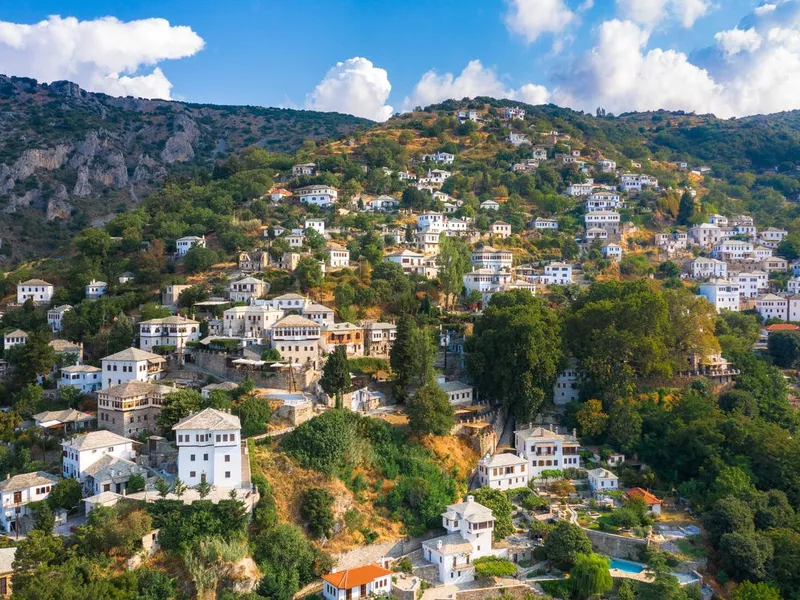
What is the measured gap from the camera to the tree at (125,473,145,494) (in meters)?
29.6

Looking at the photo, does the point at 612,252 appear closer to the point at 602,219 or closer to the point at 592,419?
the point at 602,219

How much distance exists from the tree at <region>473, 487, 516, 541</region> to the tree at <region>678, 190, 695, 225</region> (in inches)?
2034

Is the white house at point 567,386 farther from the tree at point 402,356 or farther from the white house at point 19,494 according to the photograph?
the white house at point 19,494

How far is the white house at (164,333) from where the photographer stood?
41.8 m

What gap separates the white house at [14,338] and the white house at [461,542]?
1118 inches

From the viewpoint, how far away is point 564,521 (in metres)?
31.3

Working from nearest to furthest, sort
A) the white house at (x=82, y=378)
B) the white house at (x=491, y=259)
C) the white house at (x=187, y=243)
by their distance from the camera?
1. the white house at (x=82, y=378)
2. the white house at (x=187, y=243)
3. the white house at (x=491, y=259)

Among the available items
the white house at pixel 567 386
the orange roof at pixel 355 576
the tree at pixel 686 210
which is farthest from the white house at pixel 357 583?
the tree at pixel 686 210

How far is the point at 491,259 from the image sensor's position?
200 feet

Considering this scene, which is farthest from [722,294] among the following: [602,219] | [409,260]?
[409,260]

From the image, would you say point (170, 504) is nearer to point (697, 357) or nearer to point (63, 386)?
point (63, 386)

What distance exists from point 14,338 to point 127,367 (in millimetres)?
10912

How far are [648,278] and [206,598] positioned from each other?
47331 mm

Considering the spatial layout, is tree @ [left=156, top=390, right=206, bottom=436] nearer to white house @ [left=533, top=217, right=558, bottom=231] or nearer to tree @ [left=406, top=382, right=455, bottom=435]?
tree @ [left=406, top=382, right=455, bottom=435]
